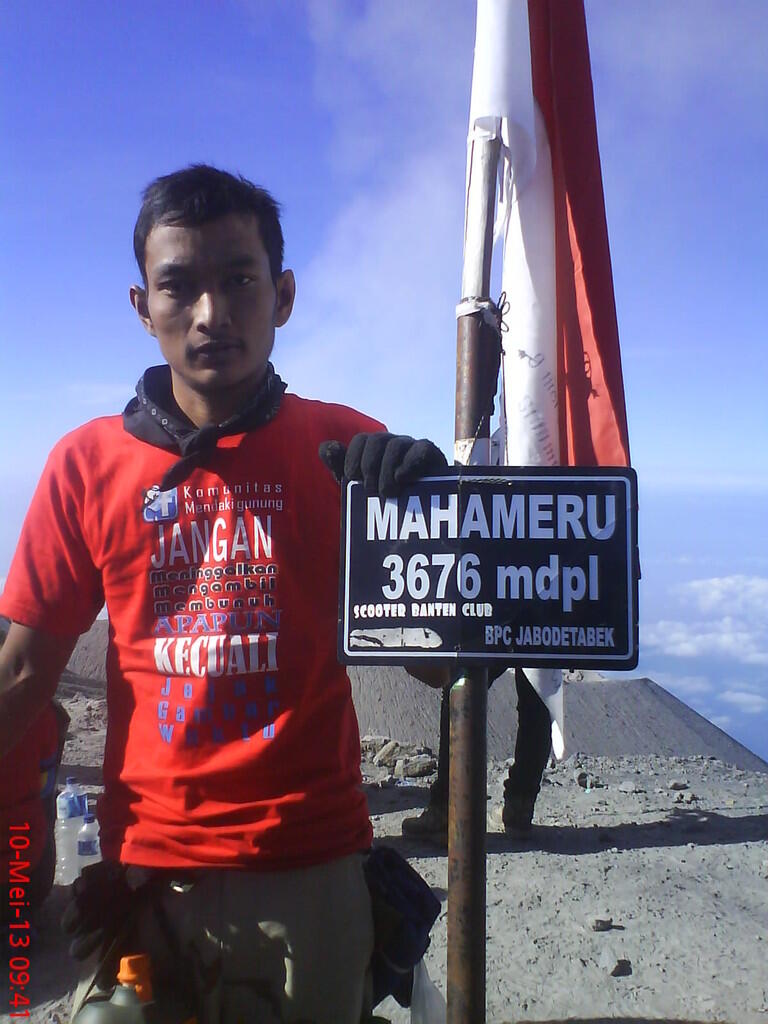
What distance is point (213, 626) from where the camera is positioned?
1635 mm

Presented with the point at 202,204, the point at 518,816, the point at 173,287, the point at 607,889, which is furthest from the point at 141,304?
the point at 518,816

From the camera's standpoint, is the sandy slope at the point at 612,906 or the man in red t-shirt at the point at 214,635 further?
the sandy slope at the point at 612,906

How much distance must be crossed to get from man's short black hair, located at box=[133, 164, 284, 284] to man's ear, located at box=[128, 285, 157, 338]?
3 centimetres

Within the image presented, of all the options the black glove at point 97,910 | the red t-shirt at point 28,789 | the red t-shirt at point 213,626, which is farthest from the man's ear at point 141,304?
the red t-shirt at point 28,789

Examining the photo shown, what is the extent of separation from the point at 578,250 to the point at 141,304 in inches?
54.9

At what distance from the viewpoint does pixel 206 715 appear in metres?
1.60

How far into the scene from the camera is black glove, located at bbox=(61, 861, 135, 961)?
1.59 meters

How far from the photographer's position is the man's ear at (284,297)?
1.85 metres

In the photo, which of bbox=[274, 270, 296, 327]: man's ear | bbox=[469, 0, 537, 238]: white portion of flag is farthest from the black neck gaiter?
bbox=[469, 0, 537, 238]: white portion of flag

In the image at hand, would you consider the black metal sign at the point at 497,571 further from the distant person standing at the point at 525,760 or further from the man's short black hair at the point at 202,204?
the distant person standing at the point at 525,760

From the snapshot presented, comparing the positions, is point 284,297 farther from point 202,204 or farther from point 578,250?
point 578,250

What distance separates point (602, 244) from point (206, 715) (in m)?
1.86

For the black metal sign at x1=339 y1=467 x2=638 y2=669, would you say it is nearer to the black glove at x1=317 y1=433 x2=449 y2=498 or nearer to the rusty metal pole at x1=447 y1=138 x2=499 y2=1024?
the black glove at x1=317 y1=433 x2=449 y2=498

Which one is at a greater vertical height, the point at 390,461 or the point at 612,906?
the point at 390,461
